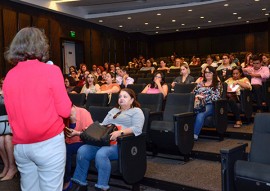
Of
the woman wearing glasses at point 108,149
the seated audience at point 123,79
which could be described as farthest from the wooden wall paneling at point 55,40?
the woman wearing glasses at point 108,149

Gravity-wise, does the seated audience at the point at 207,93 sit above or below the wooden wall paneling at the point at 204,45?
below

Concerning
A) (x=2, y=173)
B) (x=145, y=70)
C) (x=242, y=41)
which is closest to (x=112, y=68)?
(x=145, y=70)

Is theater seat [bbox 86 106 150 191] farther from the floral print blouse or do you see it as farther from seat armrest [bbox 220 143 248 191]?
the floral print blouse

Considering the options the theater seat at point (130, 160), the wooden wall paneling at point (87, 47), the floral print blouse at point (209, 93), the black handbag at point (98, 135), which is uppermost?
the wooden wall paneling at point (87, 47)

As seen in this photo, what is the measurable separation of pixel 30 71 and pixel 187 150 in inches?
100

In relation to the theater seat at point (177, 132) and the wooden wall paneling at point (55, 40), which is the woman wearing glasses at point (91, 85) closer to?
the theater seat at point (177, 132)

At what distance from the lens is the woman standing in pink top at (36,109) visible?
175cm

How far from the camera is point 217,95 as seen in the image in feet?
15.8

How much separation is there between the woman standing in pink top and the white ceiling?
8170 millimetres

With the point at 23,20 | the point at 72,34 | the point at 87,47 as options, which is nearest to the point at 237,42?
the point at 87,47

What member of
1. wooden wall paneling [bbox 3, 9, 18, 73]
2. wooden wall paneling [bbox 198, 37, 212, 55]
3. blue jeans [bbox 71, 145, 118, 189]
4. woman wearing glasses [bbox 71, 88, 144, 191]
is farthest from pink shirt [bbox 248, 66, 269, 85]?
wooden wall paneling [bbox 198, 37, 212, 55]

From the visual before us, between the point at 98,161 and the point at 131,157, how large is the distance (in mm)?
303

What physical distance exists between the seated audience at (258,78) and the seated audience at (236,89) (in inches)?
11.9

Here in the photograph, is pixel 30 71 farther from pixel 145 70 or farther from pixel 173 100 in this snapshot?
pixel 145 70
